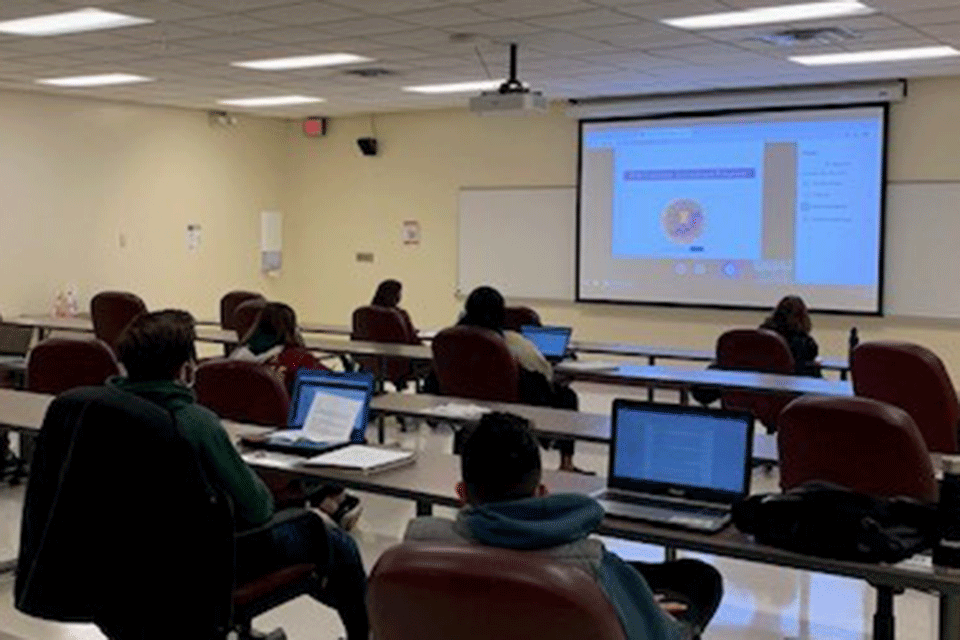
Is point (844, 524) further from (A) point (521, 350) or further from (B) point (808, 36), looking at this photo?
(B) point (808, 36)

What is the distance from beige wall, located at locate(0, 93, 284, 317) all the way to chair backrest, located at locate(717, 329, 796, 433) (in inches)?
248

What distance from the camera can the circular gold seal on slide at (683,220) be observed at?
9.84m

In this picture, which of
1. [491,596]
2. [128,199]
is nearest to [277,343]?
[491,596]

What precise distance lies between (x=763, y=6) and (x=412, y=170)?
19.8ft

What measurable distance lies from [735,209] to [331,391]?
20.9 feet

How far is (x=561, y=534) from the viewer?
2.08 m

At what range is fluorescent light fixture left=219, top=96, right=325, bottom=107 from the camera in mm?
10484

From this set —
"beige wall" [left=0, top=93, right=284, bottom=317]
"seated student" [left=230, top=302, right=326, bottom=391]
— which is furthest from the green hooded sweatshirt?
"beige wall" [left=0, top=93, right=284, bottom=317]

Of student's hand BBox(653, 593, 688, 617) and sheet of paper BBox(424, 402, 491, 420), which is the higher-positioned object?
sheet of paper BBox(424, 402, 491, 420)

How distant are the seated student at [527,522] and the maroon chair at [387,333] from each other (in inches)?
221

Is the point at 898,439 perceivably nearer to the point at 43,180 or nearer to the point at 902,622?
the point at 902,622

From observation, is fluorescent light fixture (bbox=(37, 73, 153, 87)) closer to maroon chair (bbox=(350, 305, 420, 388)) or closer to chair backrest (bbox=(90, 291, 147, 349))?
chair backrest (bbox=(90, 291, 147, 349))

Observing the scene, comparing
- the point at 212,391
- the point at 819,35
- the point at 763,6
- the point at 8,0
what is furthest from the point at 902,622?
the point at 8,0

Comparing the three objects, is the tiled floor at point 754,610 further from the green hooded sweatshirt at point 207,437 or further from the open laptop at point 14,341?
the open laptop at point 14,341
